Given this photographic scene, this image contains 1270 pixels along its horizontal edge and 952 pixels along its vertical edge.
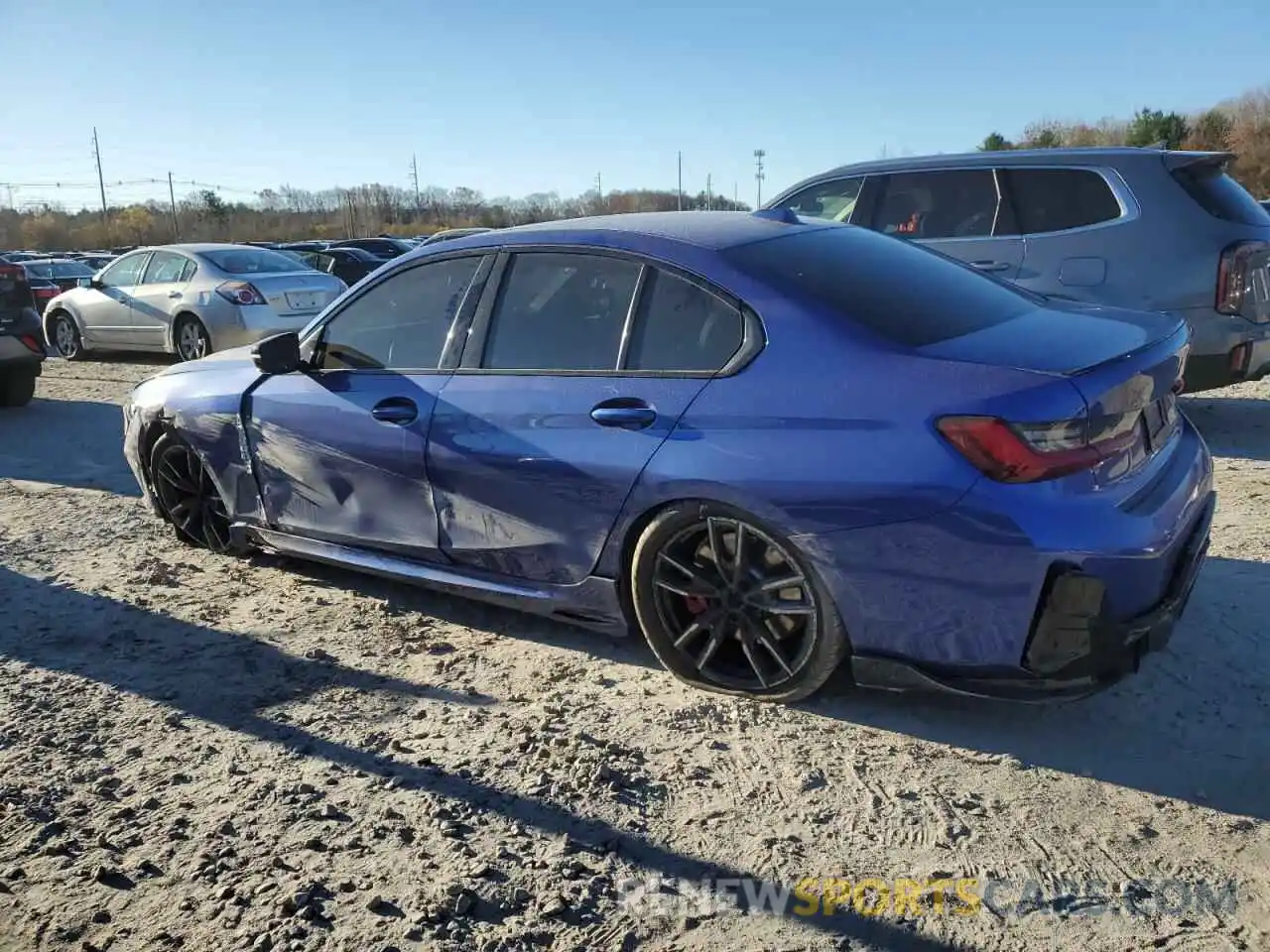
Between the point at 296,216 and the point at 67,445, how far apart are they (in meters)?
84.4

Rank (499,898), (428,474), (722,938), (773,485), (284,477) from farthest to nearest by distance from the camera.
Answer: (284,477) < (428,474) < (773,485) < (499,898) < (722,938)

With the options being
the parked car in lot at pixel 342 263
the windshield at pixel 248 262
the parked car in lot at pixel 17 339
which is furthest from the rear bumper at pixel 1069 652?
the parked car in lot at pixel 342 263

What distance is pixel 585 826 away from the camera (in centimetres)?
280

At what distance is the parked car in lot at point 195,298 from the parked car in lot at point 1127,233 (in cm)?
763

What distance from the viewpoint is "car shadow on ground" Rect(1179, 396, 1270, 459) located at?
6.61m

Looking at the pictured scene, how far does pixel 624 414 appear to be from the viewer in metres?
3.45

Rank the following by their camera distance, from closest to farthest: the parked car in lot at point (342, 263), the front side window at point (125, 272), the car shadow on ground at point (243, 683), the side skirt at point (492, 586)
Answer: the car shadow on ground at point (243, 683), the side skirt at point (492, 586), the front side window at point (125, 272), the parked car in lot at point (342, 263)

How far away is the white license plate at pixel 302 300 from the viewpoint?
12020 millimetres

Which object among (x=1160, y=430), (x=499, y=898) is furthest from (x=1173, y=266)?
(x=499, y=898)

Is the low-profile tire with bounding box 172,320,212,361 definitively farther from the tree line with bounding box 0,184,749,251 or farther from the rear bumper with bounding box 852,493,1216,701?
the tree line with bounding box 0,184,749,251

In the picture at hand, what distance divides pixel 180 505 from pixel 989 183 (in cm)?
546

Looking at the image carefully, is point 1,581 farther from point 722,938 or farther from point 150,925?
point 722,938

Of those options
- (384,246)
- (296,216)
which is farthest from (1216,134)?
(296,216)

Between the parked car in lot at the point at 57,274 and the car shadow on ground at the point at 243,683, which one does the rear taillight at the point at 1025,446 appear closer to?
the car shadow on ground at the point at 243,683
